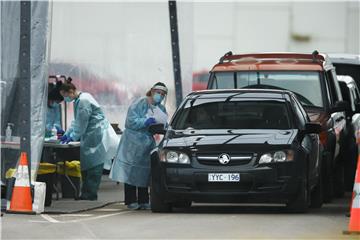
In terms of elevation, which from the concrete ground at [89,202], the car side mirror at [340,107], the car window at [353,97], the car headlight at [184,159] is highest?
the car side mirror at [340,107]

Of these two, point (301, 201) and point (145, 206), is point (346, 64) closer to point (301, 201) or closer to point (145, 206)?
point (145, 206)

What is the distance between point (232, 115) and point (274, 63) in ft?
10.9

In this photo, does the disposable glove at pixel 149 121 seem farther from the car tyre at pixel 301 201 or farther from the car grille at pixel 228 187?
the car tyre at pixel 301 201

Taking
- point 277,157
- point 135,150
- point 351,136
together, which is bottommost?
point 351,136

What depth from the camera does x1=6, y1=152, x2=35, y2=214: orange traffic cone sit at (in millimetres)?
18188

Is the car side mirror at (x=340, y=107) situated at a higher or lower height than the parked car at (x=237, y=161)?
higher

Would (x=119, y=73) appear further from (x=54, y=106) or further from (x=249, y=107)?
(x=249, y=107)

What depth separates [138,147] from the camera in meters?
19.9

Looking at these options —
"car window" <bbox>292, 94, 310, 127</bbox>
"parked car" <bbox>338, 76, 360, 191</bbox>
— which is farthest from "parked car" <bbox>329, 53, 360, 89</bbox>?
"car window" <bbox>292, 94, 310, 127</bbox>

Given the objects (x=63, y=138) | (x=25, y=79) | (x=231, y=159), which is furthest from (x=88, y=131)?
(x=231, y=159)

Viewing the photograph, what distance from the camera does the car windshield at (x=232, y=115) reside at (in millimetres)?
18984

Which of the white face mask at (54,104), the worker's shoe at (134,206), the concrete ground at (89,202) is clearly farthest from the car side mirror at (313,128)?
the white face mask at (54,104)

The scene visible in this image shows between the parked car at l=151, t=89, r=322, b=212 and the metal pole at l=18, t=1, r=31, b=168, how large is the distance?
1524 millimetres

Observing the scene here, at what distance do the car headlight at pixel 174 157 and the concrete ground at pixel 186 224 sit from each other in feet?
2.08
